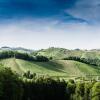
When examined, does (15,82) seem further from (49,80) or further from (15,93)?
(49,80)

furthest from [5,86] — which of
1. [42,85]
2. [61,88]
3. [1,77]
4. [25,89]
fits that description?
[61,88]

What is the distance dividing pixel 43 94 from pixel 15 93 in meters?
26.9

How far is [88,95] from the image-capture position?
137 m

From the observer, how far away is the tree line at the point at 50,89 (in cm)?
12163

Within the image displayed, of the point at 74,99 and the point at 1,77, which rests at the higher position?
the point at 1,77

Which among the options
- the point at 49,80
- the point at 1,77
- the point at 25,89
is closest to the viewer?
the point at 1,77

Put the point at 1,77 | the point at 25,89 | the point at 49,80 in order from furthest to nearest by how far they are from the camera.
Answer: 1. the point at 49,80
2. the point at 25,89
3. the point at 1,77

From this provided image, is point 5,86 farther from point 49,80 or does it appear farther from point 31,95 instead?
point 49,80

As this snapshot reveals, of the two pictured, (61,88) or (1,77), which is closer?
(1,77)

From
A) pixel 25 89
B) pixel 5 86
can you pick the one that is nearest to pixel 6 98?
pixel 5 86

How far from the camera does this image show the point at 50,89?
14500 cm

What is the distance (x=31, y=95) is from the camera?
13725 centimetres

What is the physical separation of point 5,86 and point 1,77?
3.59 m

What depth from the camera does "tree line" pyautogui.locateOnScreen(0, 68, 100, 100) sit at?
12163 cm
